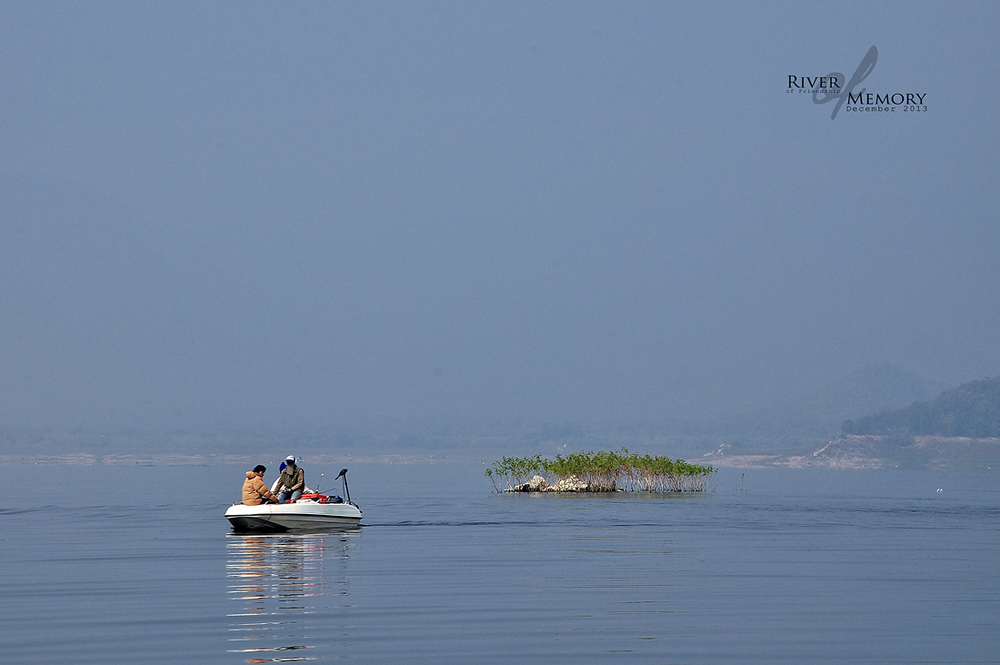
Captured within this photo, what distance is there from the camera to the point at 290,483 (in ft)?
184

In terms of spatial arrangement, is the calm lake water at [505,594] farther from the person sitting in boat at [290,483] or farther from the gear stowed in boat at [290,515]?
the person sitting in boat at [290,483]

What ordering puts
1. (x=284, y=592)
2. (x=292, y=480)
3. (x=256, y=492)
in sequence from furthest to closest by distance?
(x=292, y=480) < (x=256, y=492) < (x=284, y=592)

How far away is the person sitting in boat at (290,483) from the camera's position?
182 feet

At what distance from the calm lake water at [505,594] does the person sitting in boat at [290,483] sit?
6.37ft

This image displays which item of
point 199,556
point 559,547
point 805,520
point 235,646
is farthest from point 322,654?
point 805,520

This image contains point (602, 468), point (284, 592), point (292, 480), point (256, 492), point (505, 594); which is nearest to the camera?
point (505, 594)

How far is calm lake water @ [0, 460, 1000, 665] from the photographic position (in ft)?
80.9

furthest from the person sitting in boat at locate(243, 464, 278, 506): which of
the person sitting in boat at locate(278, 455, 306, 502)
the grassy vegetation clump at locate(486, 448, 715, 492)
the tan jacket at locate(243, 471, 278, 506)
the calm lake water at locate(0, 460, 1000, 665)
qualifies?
the grassy vegetation clump at locate(486, 448, 715, 492)

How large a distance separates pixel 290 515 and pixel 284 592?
67.3 ft

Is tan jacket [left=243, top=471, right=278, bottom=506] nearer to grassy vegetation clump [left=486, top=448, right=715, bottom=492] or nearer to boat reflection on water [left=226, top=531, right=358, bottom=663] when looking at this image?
boat reflection on water [left=226, top=531, right=358, bottom=663]

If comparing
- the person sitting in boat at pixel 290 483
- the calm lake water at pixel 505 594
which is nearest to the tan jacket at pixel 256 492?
the person sitting in boat at pixel 290 483

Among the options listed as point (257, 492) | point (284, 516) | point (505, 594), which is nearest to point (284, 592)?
point (505, 594)

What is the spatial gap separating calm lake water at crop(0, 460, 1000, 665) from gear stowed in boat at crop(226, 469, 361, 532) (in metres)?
0.85

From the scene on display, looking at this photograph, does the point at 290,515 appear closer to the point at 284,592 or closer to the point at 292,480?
the point at 292,480
